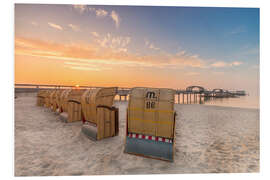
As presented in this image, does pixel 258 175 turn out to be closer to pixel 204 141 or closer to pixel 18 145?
pixel 204 141

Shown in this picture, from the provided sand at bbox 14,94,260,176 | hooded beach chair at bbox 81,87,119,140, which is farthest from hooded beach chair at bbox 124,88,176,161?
hooded beach chair at bbox 81,87,119,140

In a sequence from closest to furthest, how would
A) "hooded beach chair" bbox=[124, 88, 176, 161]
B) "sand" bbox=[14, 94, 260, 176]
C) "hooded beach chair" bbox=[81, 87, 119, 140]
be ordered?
"sand" bbox=[14, 94, 260, 176] → "hooded beach chair" bbox=[124, 88, 176, 161] → "hooded beach chair" bbox=[81, 87, 119, 140]

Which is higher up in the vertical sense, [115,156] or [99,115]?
[99,115]

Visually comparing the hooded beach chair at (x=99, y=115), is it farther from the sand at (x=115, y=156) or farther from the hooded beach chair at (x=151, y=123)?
the hooded beach chair at (x=151, y=123)

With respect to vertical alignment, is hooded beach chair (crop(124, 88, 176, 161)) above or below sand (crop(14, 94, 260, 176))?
above

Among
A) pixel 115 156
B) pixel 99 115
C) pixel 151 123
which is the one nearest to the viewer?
pixel 151 123

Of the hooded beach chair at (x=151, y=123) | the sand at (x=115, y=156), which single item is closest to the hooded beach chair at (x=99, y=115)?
the sand at (x=115, y=156)

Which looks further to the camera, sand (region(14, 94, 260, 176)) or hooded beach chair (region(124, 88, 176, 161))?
hooded beach chair (region(124, 88, 176, 161))

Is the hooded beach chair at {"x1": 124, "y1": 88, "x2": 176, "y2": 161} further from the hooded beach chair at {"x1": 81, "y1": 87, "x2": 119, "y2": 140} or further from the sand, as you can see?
the hooded beach chair at {"x1": 81, "y1": 87, "x2": 119, "y2": 140}

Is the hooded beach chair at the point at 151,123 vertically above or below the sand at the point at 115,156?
above

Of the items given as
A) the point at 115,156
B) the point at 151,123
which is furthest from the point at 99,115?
the point at 151,123

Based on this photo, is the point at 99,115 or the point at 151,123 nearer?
the point at 151,123

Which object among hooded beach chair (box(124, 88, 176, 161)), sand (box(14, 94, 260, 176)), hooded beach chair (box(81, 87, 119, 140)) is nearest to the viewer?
sand (box(14, 94, 260, 176))

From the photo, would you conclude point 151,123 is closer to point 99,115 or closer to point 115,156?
point 115,156
